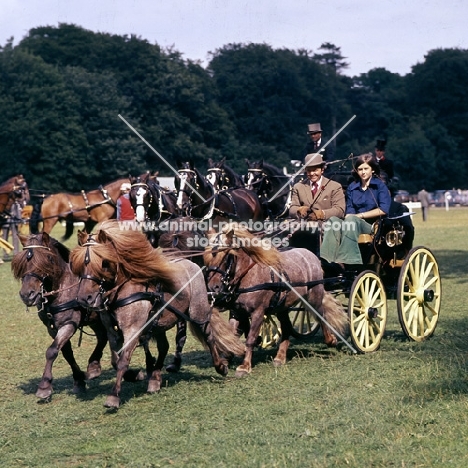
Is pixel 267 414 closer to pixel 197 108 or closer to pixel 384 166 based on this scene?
pixel 384 166

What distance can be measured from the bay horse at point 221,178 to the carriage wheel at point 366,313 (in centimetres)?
519

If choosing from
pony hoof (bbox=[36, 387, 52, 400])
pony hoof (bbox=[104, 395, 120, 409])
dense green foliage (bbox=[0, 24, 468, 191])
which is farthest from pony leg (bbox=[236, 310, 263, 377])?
dense green foliage (bbox=[0, 24, 468, 191])

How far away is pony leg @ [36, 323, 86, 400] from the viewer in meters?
8.56

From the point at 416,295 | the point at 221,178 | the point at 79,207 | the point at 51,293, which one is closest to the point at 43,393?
the point at 51,293

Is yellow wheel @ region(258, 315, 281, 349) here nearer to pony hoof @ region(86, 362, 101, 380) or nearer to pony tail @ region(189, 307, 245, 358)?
pony tail @ region(189, 307, 245, 358)

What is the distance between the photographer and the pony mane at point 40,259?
880cm

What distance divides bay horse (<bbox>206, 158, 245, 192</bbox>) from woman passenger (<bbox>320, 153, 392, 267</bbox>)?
448 cm

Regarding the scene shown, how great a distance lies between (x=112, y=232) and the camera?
852cm

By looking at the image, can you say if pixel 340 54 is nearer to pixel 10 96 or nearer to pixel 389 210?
pixel 10 96

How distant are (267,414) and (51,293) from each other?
2.48 meters

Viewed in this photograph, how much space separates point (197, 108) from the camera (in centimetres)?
6388

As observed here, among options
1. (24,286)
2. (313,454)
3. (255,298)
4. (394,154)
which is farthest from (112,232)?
(394,154)

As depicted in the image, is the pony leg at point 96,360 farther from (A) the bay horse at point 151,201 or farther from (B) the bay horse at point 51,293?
(A) the bay horse at point 151,201

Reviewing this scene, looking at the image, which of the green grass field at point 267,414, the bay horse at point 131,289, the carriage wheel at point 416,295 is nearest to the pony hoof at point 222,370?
the green grass field at point 267,414
